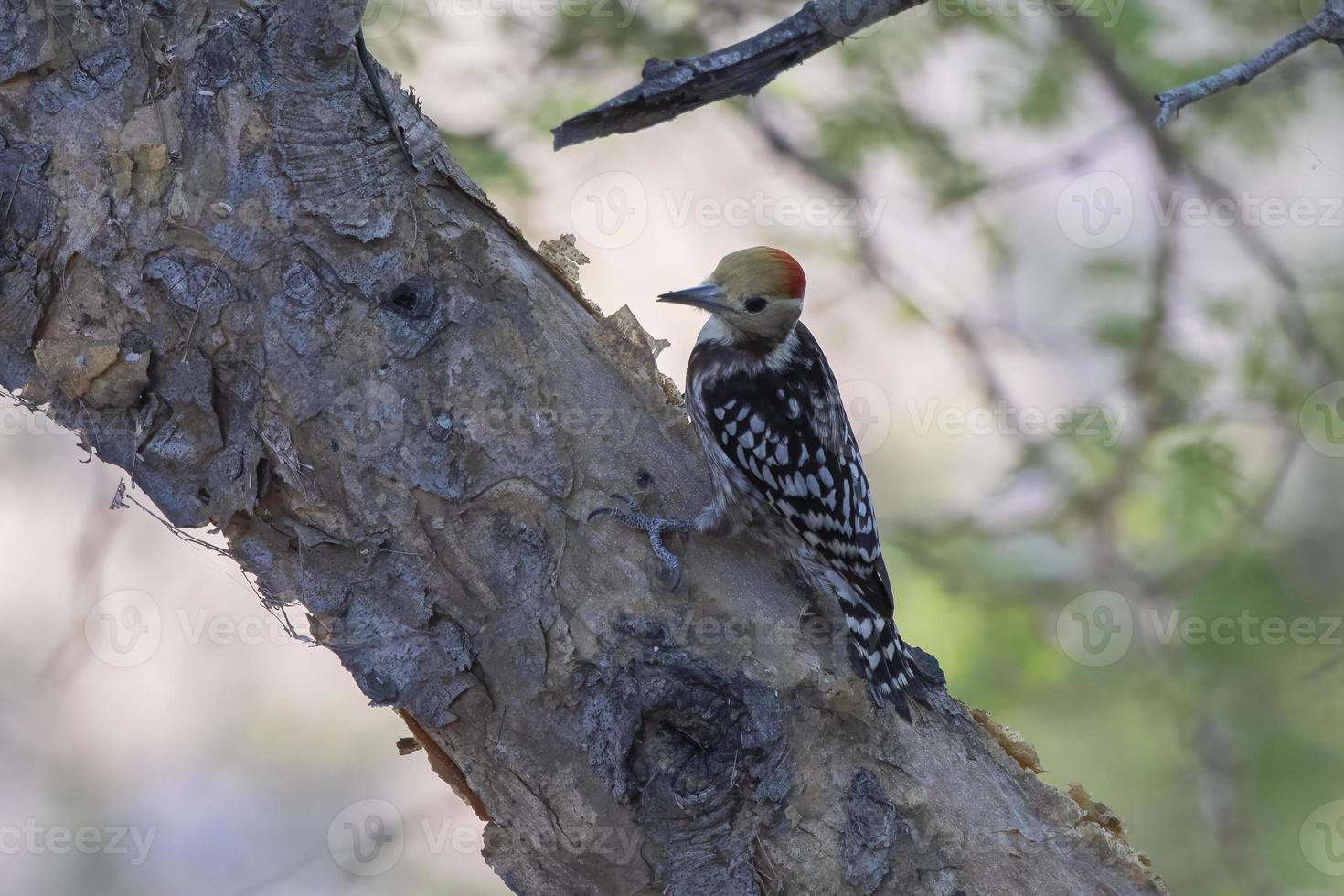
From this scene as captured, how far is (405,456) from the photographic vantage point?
2299mm

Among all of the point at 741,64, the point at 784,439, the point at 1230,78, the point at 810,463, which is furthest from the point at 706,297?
the point at 1230,78

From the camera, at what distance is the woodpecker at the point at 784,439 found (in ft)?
9.05

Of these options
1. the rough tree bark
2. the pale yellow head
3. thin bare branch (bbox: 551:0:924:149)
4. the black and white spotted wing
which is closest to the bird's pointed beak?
the pale yellow head

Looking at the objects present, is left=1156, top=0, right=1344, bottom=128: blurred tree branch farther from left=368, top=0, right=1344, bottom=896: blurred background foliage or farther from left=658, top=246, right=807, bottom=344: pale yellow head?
left=368, top=0, right=1344, bottom=896: blurred background foliage

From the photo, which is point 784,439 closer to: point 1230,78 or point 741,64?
point 741,64

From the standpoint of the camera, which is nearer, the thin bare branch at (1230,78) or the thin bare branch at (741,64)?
the thin bare branch at (1230,78)

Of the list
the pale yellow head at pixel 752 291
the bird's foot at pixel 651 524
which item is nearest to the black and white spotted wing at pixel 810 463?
the pale yellow head at pixel 752 291

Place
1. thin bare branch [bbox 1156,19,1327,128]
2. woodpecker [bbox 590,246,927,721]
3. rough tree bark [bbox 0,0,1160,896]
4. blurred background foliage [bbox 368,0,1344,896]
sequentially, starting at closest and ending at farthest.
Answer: thin bare branch [bbox 1156,19,1327,128]
rough tree bark [bbox 0,0,1160,896]
woodpecker [bbox 590,246,927,721]
blurred background foliage [bbox 368,0,1344,896]

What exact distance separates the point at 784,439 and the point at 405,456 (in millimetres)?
1377

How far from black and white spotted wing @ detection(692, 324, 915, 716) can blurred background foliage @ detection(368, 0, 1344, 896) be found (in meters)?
1.24

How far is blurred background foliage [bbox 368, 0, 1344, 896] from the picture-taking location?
4285 millimetres

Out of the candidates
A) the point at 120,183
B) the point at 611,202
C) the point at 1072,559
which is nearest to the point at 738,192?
the point at 611,202

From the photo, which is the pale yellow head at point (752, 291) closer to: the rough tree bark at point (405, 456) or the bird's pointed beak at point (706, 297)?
the bird's pointed beak at point (706, 297)

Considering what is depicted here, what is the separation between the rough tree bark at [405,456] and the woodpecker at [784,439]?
13.3 inches
